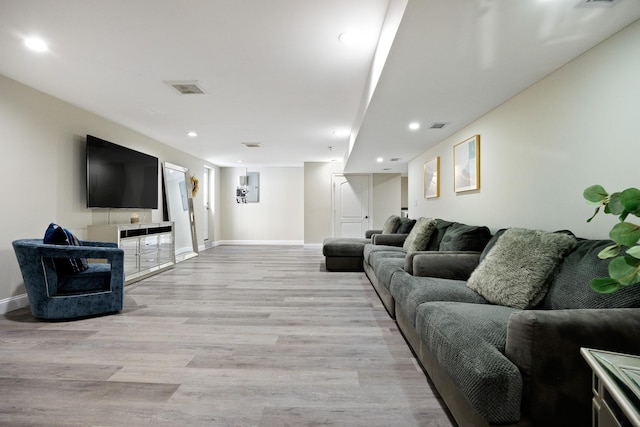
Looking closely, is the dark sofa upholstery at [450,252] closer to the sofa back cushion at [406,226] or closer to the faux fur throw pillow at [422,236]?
the faux fur throw pillow at [422,236]

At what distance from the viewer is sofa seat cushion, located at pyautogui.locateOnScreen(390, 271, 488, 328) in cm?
195

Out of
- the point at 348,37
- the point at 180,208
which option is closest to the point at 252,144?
the point at 180,208

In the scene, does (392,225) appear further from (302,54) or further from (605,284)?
(605,284)

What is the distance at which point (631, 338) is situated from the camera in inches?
42.7

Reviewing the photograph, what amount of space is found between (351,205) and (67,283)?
20.7 feet

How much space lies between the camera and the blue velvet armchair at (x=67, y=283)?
2672 mm

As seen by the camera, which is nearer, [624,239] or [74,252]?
[624,239]

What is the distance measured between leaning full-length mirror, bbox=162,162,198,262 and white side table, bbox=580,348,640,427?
6033 millimetres

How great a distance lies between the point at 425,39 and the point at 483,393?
178 centimetres

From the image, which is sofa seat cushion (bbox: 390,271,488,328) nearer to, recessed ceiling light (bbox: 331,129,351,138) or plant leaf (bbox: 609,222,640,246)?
plant leaf (bbox: 609,222,640,246)

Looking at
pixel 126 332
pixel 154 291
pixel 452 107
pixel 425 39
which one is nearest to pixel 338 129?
pixel 452 107

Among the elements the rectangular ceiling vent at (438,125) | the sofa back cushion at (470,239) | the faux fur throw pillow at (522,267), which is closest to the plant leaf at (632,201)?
the faux fur throw pillow at (522,267)

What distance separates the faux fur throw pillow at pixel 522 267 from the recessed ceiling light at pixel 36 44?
3.81 meters

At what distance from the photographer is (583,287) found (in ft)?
4.79
